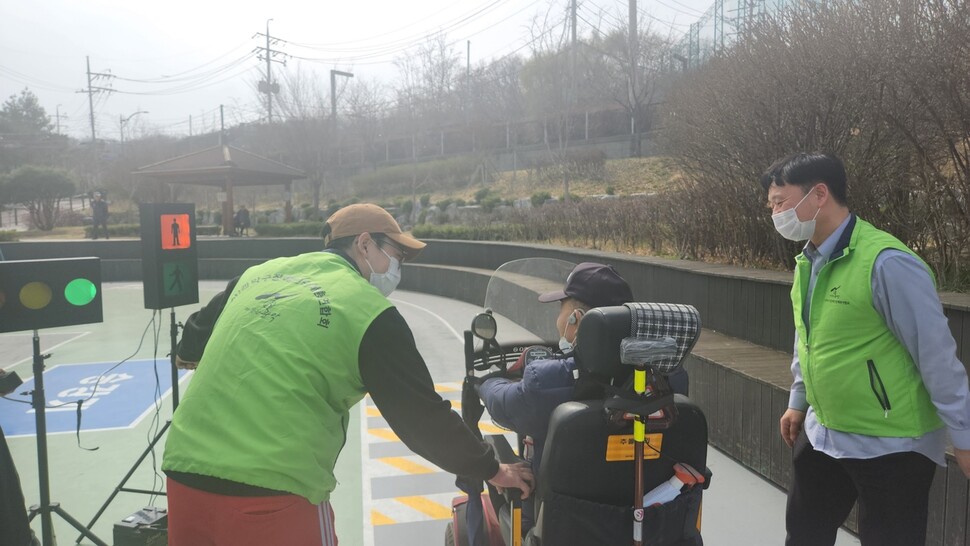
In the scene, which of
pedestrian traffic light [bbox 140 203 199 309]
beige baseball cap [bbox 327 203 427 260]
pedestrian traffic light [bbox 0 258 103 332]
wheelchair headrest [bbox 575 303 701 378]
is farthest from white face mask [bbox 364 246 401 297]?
pedestrian traffic light [bbox 140 203 199 309]

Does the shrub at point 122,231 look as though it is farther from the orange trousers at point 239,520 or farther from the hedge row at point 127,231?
the orange trousers at point 239,520

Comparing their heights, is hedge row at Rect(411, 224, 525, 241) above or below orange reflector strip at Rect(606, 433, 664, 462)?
above

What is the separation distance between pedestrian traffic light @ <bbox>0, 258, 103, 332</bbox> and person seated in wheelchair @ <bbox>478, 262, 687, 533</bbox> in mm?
2192

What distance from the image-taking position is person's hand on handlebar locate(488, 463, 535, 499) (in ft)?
6.56

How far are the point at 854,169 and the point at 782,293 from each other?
5.44 feet

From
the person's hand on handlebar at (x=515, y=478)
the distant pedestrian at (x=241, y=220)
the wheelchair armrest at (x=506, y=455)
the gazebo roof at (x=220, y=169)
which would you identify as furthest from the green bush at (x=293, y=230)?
the person's hand on handlebar at (x=515, y=478)

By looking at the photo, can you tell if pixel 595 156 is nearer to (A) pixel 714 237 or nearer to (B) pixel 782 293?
(A) pixel 714 237

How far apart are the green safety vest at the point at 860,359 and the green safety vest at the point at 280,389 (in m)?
1.48

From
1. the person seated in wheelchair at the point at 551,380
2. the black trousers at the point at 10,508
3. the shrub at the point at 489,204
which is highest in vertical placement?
the shrub at the point at 489,204

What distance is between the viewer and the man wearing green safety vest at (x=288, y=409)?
1.66 meters

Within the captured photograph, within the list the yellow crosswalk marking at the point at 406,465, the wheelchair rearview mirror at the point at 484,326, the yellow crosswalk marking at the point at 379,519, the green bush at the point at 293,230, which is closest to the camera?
the wheelchair rearview mirror at the point at 484,326

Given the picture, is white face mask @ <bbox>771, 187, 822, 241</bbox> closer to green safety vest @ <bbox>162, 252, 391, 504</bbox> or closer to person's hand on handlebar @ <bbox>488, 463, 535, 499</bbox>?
person's hand on handlebar @ <bbox>488, 463, 535, 499</bbox>

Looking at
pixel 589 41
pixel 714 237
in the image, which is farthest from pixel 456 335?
pixel 589 41

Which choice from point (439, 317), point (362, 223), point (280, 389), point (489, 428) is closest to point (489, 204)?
point (439, 317)
